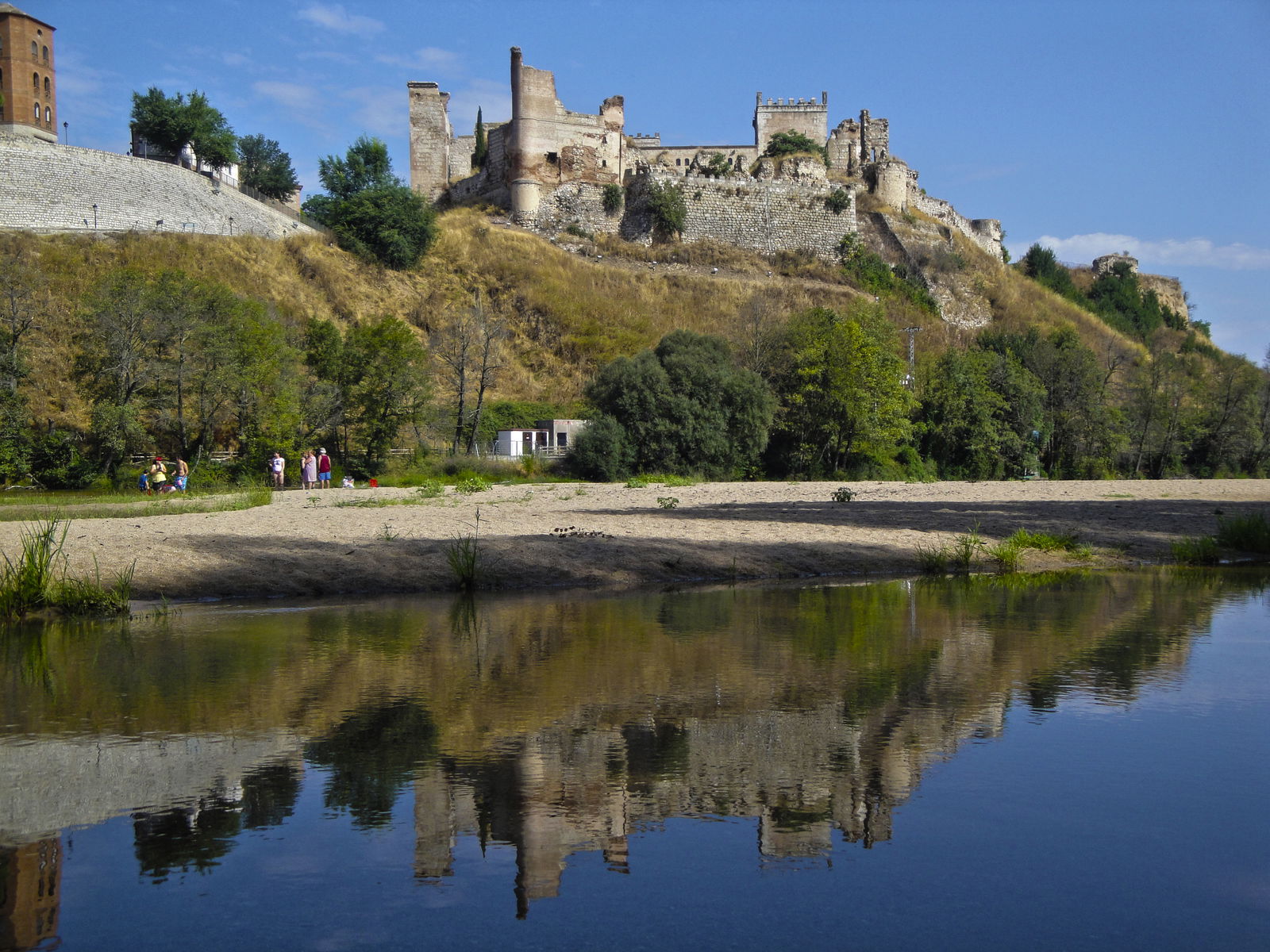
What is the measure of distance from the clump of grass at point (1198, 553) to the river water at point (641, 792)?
22.7 ft

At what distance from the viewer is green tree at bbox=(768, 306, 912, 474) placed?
42.8m

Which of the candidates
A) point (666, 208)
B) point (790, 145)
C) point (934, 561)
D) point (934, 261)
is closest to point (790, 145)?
point (790, 145)

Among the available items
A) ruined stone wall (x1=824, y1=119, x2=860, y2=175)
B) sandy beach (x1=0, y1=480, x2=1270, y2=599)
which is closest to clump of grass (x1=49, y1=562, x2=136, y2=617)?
sandy beach (x1=0, y1=480, x2=1270, y2=599)

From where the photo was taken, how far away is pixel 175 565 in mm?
13570

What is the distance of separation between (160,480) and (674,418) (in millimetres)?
17192

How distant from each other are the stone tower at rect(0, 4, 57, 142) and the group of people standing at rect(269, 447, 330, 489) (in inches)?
1798

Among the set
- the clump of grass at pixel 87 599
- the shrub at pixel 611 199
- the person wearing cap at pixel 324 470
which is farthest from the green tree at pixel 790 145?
the clump of grass at pixel 87 599

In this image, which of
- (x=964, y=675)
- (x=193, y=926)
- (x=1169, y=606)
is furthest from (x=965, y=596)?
(x=193, y=926)

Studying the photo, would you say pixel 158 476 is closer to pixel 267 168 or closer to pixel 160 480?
pixel 160 480

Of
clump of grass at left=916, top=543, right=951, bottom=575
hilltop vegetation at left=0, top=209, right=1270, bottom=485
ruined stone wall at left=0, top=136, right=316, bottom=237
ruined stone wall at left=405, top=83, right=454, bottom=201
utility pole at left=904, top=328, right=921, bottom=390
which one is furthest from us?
ruined stone wall at left=405, top=83, right=454, bottom=201

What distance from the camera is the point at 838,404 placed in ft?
141

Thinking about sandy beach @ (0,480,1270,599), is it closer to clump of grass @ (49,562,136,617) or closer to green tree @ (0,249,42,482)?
clump of grass @ (49,562,136,617)

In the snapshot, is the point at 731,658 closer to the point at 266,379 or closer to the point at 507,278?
the point at 266,379

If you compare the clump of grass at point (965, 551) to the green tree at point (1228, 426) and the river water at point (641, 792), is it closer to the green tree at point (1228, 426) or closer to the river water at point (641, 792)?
the river water at point (641, 792)
